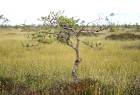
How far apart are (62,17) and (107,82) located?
2574 millimetres

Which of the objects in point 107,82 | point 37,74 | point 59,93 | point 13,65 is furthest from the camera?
point 13,65

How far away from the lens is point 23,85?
356 inches

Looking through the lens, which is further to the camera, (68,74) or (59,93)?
(68,74)

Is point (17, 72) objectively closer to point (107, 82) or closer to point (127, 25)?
point (107, 82)

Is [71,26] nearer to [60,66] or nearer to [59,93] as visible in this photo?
[59,93]

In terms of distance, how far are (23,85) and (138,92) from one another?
3640 millimetres

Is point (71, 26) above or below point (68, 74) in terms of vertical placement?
above

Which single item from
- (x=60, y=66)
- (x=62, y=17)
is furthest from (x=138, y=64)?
(x=62, y=17)

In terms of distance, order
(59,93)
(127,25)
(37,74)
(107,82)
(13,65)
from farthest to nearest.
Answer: (127,25), (13,65), (37,74), (107,82), (59,93)

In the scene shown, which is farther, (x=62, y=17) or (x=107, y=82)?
(x=107, y=82)

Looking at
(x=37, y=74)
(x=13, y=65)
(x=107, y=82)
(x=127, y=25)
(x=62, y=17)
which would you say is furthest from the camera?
(x=127, y=25)

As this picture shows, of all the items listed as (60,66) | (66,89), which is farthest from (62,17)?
(60,66)

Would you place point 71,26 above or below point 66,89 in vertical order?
above

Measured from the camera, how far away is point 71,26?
8.73 metres
